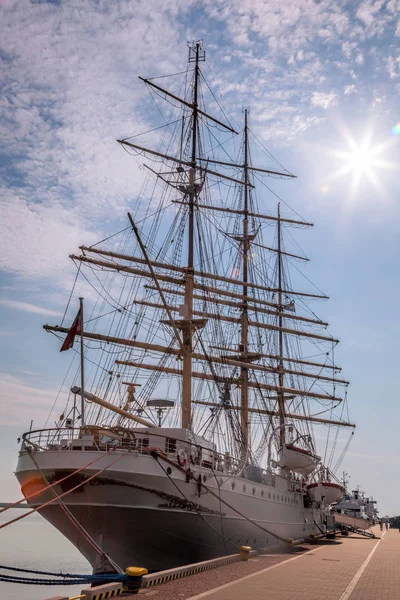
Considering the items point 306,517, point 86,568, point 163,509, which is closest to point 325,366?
point 306,517

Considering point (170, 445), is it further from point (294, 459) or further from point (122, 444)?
point (294, 459)

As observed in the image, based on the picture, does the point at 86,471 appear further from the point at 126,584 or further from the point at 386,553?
the point at 386,553

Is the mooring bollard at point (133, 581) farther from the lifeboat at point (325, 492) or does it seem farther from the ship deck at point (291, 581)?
the lifeboat at point (325, 492)

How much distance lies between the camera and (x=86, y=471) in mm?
20250

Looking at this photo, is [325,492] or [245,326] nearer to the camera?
[325,492]

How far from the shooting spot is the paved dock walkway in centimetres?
1396

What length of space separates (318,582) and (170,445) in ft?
29.5

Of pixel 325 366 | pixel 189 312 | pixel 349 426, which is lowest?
pixel 189 312

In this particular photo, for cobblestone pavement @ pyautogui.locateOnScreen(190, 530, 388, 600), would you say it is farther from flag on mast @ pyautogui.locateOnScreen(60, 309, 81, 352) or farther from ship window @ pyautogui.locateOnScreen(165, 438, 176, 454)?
flag on mast @ pyautogui.locateOnScreen(60, 309, 81, 352)

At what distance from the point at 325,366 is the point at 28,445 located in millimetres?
41628

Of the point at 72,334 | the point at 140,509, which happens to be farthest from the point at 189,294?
the point at 140,509

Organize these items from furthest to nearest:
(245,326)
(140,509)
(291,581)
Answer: (245,326) < (140,509) < (291,581)

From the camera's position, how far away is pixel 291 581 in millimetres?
16250

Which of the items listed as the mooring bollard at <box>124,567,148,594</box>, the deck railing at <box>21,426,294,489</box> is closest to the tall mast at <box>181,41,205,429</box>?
the deck railing at <box>21,426,294,489</box>
